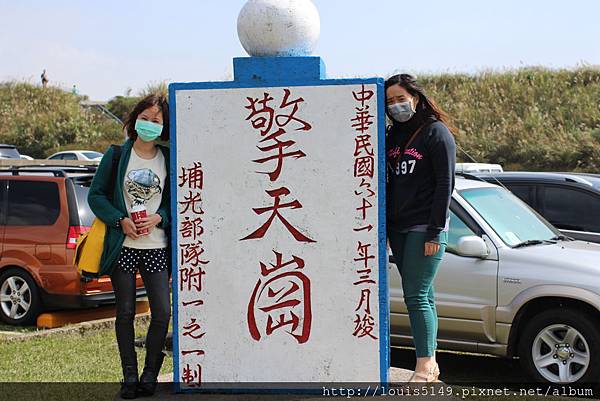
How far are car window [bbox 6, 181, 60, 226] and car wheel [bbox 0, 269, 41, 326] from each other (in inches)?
22.1

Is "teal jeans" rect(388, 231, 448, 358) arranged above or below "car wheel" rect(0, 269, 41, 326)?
above

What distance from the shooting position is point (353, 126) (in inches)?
184

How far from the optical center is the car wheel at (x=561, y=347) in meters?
6.29

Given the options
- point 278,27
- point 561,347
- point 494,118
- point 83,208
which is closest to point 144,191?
point 278,27

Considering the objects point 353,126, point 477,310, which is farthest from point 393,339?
point 353,126

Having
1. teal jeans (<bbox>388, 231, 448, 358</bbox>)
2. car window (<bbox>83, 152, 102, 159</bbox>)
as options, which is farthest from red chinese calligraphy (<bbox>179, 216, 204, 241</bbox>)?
car window (<bbox>83, 152, 102, 159</bbox>)

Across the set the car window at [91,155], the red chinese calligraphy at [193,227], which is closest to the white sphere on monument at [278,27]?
the red chinese calligraphy at [193,227]

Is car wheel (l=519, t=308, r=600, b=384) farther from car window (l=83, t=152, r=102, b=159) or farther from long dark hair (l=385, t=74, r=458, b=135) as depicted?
car window (l=83, t=152, r=102, b=159)

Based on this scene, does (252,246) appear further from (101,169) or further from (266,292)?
(101,169)

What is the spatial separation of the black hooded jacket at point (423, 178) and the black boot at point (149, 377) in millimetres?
1529

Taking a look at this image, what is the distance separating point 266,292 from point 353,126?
102 cm

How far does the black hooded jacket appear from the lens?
4680 millimetres

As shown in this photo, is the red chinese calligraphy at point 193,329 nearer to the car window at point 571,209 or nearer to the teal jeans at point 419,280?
the teal jeans at point 419,280

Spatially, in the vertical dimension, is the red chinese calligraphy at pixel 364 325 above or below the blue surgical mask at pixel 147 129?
below
